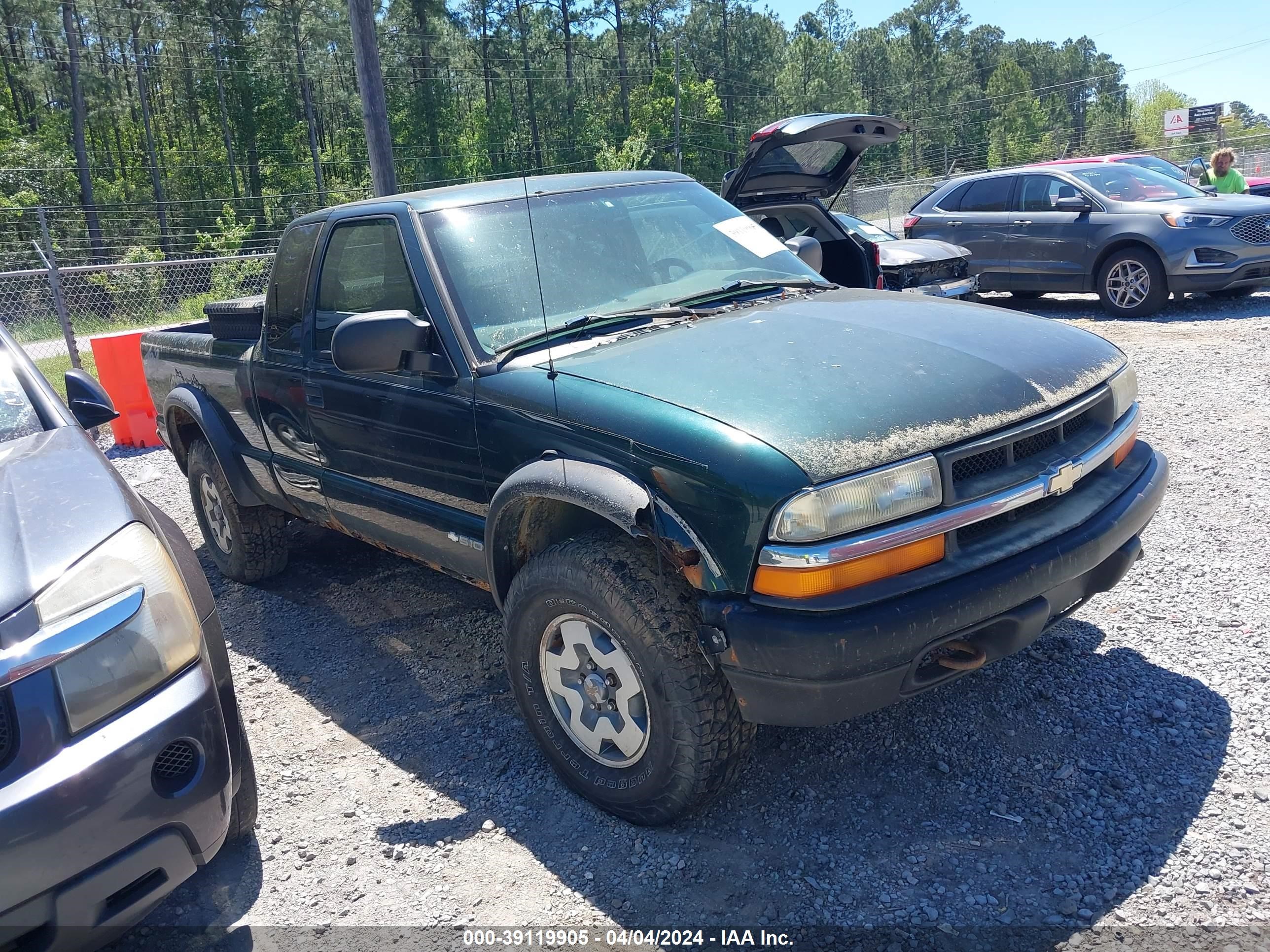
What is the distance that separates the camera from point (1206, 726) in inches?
119

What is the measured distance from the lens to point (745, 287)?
3.64 meters

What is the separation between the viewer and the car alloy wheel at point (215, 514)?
5.14m

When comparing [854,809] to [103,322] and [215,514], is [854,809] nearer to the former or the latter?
[215,514]

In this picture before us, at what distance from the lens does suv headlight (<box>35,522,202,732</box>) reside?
2088mm

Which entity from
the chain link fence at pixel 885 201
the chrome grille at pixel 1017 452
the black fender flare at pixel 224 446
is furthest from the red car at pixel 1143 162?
the black fender flare at pixel 224 446

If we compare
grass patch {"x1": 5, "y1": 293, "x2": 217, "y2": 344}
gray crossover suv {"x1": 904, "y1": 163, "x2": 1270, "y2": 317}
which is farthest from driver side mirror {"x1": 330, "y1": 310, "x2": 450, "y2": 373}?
grass patch {"x1": 5, "y1": 293, "x2": 217, "y2": 344}

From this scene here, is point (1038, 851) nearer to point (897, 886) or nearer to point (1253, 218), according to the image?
point (897, 886)

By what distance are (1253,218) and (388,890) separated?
1086 cm

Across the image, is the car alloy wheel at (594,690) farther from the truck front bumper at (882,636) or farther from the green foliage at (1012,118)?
the green foliage at (1012,118)

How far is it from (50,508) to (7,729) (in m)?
0.63

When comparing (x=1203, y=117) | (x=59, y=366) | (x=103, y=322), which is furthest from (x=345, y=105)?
(x=59, y=366)

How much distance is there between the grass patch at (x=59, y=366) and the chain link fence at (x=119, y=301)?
0.70 metres

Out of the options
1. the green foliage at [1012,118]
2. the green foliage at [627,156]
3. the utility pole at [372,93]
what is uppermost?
the green foliage at [1012,118]

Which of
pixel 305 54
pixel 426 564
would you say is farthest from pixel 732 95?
pixel 426 564
